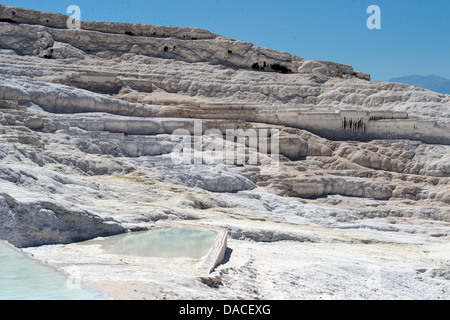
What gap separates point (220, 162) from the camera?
71.7ft

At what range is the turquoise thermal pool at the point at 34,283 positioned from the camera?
292 inches

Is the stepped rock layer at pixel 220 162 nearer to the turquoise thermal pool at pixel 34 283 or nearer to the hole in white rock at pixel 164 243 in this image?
the turquoise thermal pool at pixel 34 283

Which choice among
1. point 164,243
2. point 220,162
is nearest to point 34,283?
point 164,243

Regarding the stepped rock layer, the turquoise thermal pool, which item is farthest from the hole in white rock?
the turquoise thermal pool

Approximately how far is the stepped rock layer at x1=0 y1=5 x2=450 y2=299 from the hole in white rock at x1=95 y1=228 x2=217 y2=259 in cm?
52

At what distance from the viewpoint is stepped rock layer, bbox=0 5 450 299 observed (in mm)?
11617

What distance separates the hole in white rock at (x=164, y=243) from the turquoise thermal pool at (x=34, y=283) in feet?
7.48

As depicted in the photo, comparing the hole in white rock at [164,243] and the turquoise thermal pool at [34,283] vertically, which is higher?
the turquoise thermal pool at [34,283]

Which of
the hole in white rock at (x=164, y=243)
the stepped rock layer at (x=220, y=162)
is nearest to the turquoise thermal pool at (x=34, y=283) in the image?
the stepped rock layer at (x=220, y=162)

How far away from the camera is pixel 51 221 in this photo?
12.1m

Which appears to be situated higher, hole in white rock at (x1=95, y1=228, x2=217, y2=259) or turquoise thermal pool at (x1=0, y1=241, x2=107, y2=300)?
turquoise thermal pool at (x1=0, y1=241, x2=107, y2=300)

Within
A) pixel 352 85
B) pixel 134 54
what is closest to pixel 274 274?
pixel 352 85

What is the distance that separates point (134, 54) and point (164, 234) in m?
22.1

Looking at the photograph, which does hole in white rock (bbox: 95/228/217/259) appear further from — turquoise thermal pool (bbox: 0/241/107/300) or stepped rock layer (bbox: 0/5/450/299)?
turquoise thermal pool (bbox: 0/241/107/300)
